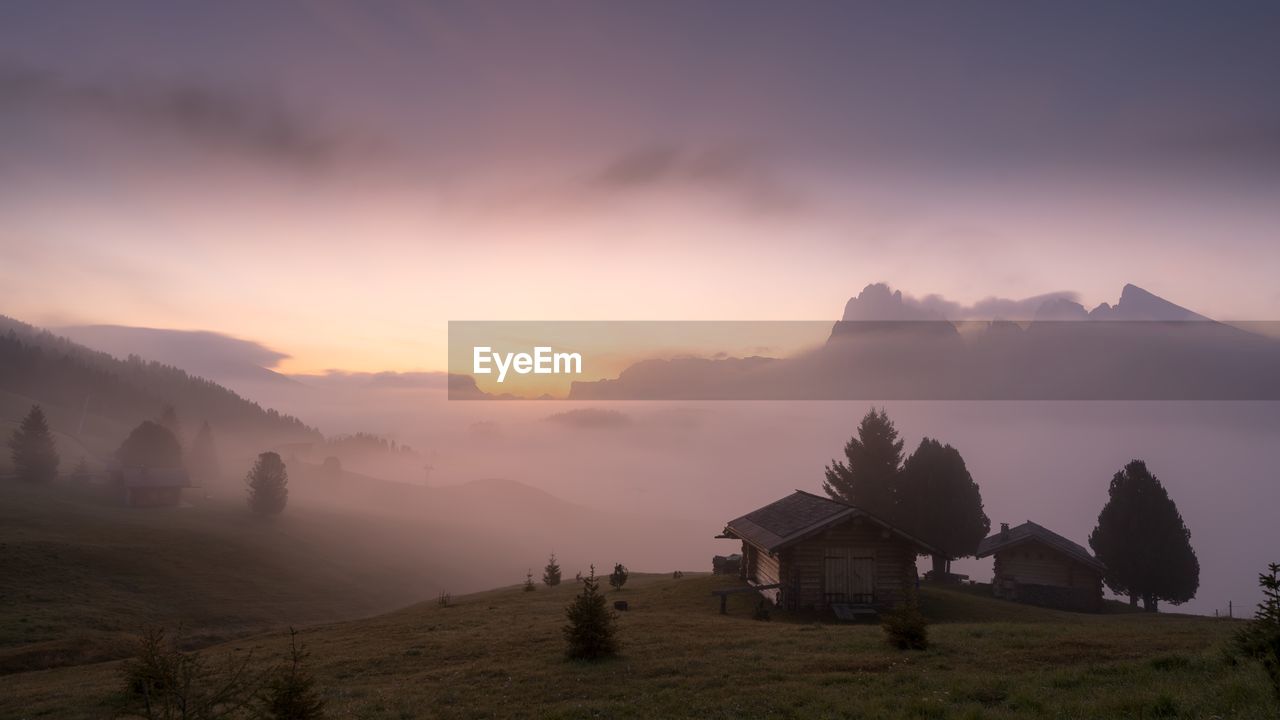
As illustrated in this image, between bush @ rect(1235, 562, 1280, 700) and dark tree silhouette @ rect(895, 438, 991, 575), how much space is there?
4848cm

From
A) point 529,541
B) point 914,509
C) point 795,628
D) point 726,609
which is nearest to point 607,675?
point 795,628

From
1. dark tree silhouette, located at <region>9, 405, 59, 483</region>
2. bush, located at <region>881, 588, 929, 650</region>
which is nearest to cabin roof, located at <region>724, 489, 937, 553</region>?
bush, located at <region>881, 588, 929, 650</region>

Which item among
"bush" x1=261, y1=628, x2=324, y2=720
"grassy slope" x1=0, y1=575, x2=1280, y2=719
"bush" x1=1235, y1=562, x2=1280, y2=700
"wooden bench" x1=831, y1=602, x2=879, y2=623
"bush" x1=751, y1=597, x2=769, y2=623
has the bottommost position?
"wooden bench" x1=831, y1=602, x2=879, y2=623

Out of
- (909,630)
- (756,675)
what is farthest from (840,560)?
(756,675)

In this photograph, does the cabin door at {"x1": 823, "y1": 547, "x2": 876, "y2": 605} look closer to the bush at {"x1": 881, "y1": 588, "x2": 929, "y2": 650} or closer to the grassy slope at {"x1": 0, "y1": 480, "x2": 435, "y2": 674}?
the bush at {"x1": 881, "y1": 588, "x2": 929, "y2": 650}

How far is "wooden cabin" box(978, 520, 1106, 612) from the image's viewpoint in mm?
48594

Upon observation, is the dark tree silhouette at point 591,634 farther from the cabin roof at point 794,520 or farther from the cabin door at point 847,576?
the cabin door at point 847,576

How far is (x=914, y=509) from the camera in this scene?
60375 mm

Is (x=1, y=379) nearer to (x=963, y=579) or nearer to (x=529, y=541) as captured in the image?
(x=529, y=541)

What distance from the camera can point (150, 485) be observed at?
324 ft

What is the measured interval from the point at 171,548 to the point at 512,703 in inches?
2842

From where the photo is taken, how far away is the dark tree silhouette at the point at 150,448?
117m

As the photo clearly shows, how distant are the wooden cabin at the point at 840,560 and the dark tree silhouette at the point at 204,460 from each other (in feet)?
505

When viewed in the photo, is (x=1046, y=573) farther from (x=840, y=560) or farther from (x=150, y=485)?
(x=150, y=485)
